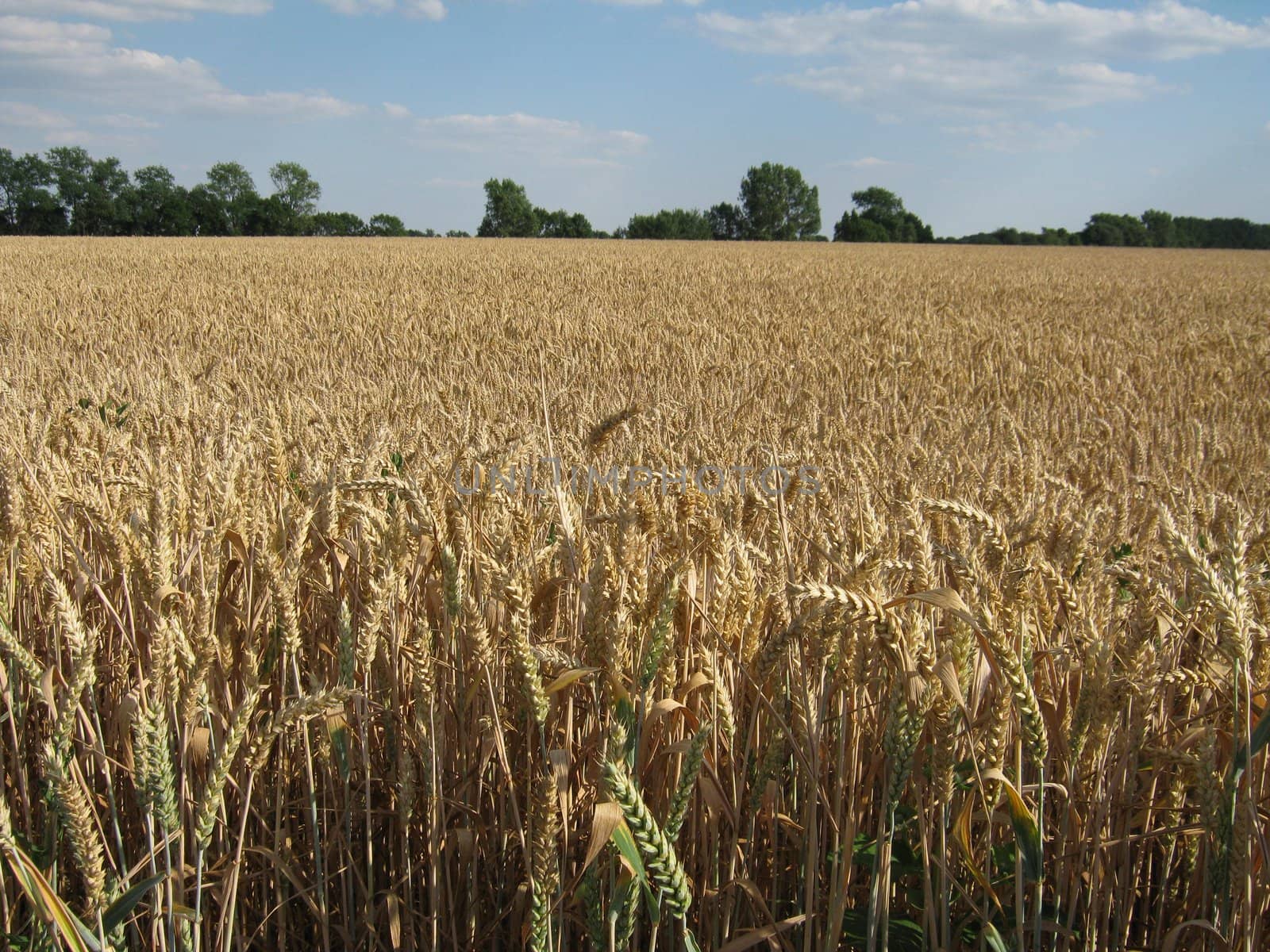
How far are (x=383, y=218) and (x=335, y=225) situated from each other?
152 inches

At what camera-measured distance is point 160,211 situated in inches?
2194

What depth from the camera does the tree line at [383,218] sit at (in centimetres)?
5531

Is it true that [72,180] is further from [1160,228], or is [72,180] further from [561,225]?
[1160,228]

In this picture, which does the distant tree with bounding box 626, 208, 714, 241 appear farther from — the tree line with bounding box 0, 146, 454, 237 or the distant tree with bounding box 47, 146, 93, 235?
the distant tree with bounding box 47, 146, 93, 235

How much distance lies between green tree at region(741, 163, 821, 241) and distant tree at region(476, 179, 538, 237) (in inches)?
752

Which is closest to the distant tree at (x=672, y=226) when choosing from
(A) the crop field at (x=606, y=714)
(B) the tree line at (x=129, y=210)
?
(B) the tree line at (x=129, y=210)

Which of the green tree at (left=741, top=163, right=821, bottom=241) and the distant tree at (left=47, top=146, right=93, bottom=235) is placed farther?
the green tree at (left=741, top=163, right=821, bottom=241)

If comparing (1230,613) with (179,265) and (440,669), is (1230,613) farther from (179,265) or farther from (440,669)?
(179,265)

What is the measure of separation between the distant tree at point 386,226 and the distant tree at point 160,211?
34.5 feet

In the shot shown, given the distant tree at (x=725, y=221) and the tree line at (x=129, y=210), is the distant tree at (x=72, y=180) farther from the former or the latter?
the distant tree at (x=725, y=221)

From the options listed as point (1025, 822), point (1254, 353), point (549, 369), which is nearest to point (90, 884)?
point (1025, 822)

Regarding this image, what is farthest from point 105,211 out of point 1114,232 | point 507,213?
point 1114,232

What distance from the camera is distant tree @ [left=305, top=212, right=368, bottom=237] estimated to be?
185 feet

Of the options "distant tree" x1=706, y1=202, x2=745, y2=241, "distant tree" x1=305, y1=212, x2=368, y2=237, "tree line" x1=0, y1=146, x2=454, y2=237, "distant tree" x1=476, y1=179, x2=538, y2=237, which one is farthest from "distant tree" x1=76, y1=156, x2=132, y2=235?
"distant tree" x1=706, y1=202, x2=745, y2=241
